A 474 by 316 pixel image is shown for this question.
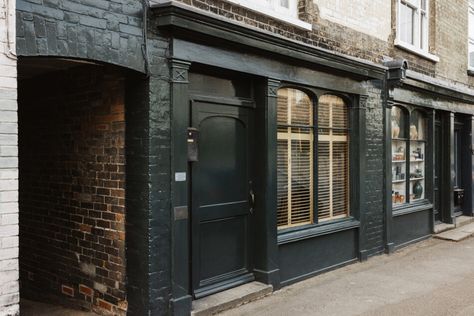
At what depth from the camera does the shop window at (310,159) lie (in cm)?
659

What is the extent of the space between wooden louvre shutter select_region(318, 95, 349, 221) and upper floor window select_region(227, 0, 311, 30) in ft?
4.24

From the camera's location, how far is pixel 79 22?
4145 millimetres

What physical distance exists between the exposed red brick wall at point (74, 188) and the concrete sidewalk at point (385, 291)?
5.16 ft

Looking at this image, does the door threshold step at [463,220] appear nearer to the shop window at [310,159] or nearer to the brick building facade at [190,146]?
the brick building facade at [190,146]

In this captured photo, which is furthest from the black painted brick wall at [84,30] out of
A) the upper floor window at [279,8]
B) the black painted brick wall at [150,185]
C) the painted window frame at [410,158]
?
the painted window frame at [410,158]

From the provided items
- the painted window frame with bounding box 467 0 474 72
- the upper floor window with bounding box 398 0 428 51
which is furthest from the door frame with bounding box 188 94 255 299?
the painted window frame with bounding box 467 0 474 72

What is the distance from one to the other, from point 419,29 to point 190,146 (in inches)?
280

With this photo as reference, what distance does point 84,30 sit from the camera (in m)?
4.18

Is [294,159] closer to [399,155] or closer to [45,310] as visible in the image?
[399,155]

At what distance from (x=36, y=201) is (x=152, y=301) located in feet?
7.85

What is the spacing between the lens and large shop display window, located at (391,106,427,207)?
9.21 m

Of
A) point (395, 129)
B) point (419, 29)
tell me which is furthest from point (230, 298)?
point (419, 29)

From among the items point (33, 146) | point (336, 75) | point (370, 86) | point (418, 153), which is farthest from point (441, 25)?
point (33, 146)

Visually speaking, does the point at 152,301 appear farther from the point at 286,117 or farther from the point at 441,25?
the point at 441,25
